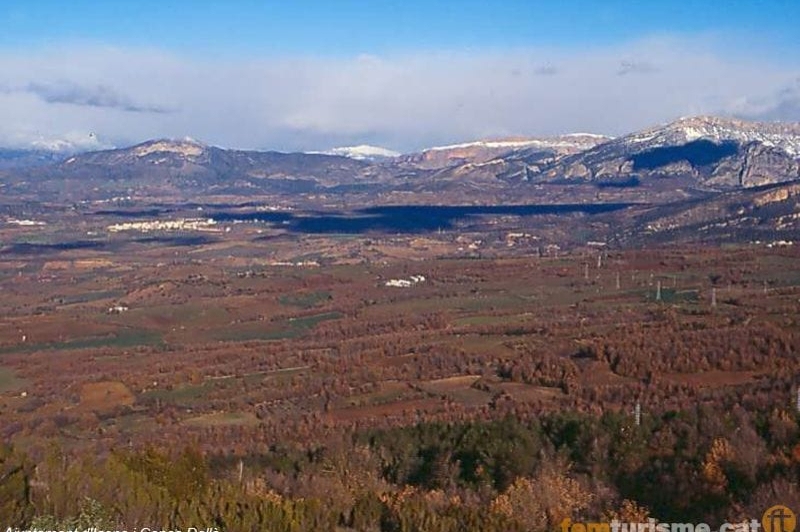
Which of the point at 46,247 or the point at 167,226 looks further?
the point at 167,226

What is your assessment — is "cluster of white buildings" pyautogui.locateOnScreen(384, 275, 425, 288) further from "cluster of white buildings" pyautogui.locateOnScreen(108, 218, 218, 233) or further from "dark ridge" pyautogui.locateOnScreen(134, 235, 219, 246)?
"cluster of white buildings" pyautogui.locateOnScreen(108, 218, 218, 233)

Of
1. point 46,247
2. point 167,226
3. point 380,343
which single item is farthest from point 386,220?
point 380,343

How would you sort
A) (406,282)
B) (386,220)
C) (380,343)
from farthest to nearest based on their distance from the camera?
(386,220) → (406,282) → (380,343)

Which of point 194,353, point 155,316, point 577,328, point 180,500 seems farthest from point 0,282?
point 180,500

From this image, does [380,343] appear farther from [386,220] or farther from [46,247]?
[386,220]

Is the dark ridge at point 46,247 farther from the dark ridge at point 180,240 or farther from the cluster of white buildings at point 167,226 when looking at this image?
the cluster of white buildings at point 167,226

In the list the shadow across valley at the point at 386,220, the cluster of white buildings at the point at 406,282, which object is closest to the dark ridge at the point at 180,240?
the shadow across valley at the point at 386,220

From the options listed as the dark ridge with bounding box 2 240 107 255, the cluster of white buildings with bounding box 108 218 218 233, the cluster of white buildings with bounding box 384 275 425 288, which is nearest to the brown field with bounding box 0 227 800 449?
the cluster of white buildings with bounding box 384 275 425 288

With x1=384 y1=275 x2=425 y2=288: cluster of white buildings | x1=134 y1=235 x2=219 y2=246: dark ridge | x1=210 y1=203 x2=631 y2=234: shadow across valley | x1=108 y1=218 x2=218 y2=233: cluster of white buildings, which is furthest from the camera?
x1=108 y1=218 x2=218 y2=233: cluster of white buildings

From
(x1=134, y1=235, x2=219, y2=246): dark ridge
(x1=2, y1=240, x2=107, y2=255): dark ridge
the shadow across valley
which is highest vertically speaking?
the shadow across valley

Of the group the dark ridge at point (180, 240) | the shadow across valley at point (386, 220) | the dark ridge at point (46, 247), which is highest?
the shadow across valley at point (386, 220)

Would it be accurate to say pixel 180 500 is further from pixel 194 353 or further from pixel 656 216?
pixel 656 216

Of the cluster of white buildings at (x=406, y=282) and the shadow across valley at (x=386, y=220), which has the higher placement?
the shadow across valley at (x=386, y=220)
